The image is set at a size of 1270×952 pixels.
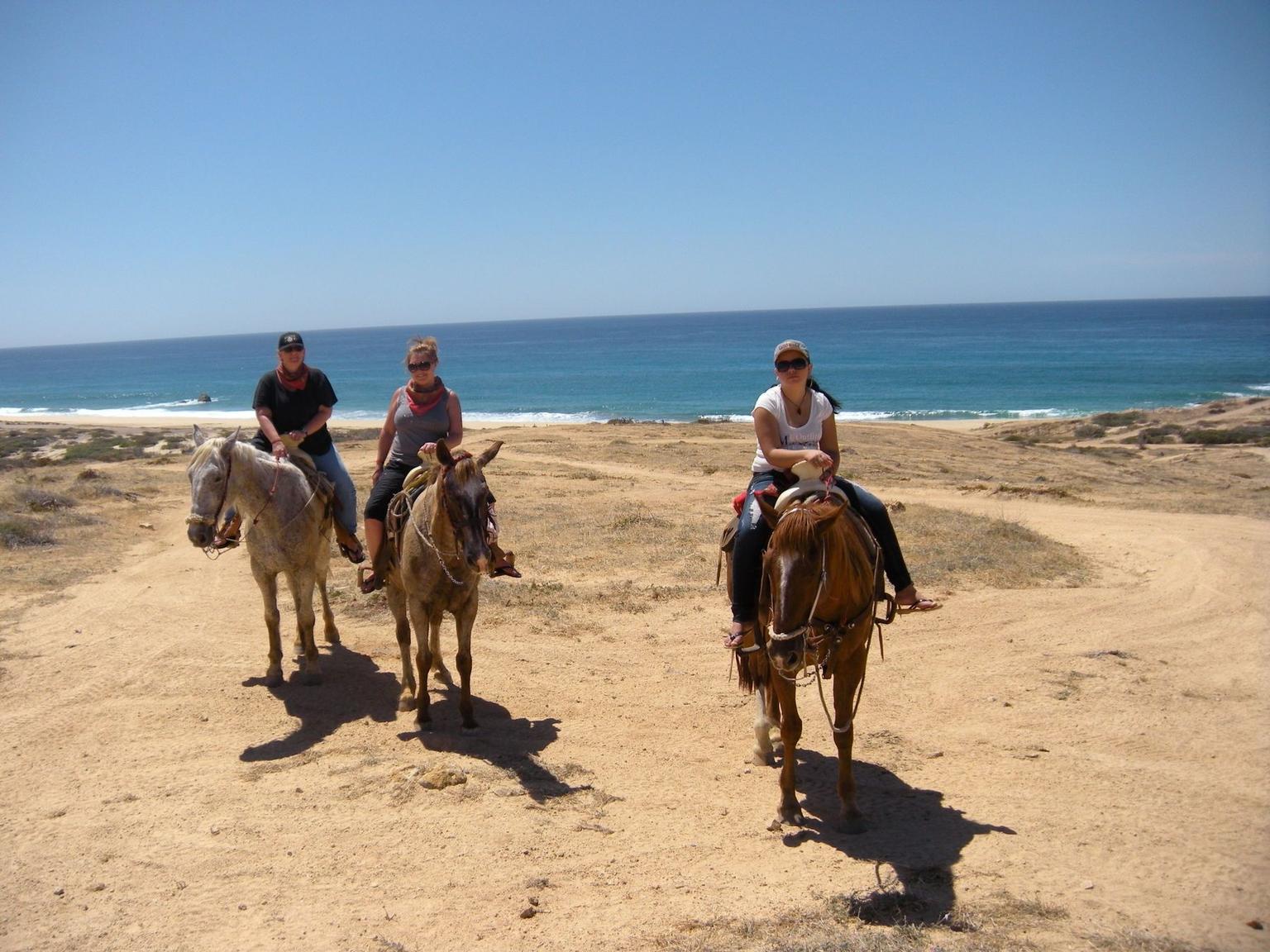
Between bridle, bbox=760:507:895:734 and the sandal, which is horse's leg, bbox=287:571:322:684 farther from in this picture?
bridle, bbox=760:507:895:734

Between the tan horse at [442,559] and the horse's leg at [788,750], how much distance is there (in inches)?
85.2

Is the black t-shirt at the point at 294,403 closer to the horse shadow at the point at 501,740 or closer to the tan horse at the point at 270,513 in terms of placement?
the tan horse at the point at 270,513

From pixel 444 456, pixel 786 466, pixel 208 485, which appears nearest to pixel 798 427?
pixel 786 466

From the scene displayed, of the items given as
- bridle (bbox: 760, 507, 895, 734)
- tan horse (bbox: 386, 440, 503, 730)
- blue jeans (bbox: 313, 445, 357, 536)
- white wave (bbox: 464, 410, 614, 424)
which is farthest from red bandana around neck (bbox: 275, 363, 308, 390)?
white wave (bbox: 464, 410, 614, 424)

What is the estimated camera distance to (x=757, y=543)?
5.37 metres

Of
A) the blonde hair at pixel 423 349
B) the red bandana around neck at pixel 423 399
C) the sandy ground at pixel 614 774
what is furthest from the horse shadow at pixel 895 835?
the blonde hair at pixel 423 349

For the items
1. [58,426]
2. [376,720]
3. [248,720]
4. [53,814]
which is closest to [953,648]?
[376,720]

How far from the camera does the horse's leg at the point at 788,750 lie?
5262 millimetres

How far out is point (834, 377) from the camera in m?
72.8

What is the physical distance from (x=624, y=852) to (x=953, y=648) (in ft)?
15.7

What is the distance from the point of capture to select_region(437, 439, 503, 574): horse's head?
5.94 meters

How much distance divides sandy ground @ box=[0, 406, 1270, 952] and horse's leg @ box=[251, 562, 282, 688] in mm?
159

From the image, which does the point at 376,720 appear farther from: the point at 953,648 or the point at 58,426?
the point at 58,426

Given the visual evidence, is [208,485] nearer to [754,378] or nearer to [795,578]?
[795,578]
